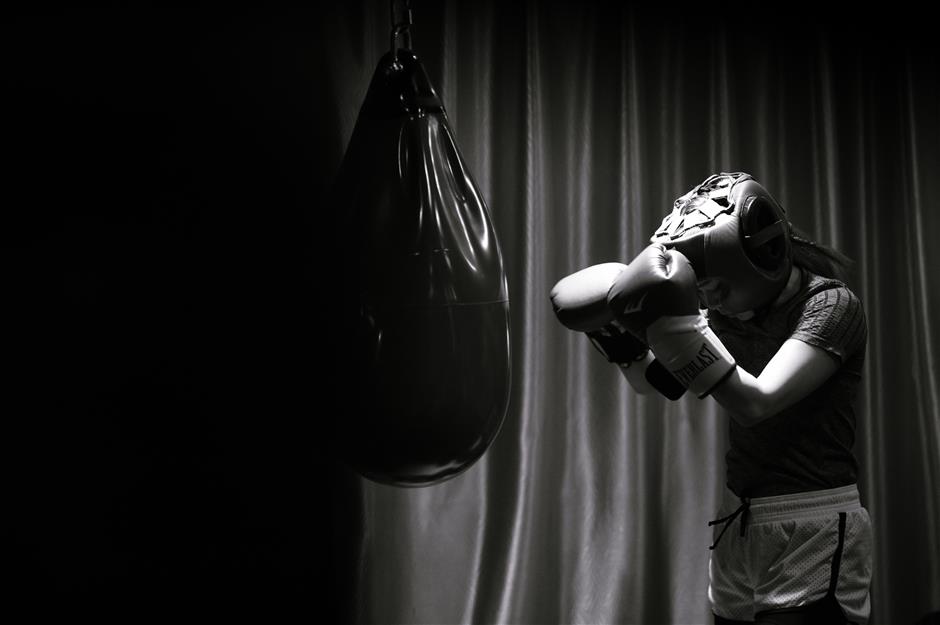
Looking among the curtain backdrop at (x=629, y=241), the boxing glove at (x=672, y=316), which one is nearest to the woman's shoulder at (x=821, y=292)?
the boxing glove at (x=672, y=316)

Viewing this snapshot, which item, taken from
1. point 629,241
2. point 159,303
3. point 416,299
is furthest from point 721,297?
point 159,303

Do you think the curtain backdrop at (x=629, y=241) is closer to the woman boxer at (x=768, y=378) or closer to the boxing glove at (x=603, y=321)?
the boxing glove at (x=603, y=321)

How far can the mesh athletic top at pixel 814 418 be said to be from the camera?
4.43 feet

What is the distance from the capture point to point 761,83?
2348mm

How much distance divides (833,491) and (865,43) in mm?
1614

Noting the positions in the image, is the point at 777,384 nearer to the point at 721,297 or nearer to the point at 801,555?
the point at 721,297

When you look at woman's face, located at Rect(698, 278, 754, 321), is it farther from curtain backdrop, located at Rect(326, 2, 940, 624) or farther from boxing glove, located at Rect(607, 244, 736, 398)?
curtain backdrop, located at Rect(326, 2, 940, 624)

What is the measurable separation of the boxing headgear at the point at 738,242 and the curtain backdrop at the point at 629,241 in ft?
2.46

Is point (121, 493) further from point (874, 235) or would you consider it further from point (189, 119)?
point (874, 235)

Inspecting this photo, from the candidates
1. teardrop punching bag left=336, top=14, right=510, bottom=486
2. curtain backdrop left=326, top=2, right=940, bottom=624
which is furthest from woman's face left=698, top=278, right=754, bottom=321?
curtain backdrop left=326, top=2, right=940, bottom=624

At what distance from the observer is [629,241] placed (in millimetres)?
2215

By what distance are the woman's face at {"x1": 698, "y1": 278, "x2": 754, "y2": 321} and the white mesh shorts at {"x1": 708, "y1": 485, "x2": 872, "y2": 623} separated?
315 mm

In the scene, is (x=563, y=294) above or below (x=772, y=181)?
below

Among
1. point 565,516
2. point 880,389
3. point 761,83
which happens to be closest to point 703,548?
point 565,516
